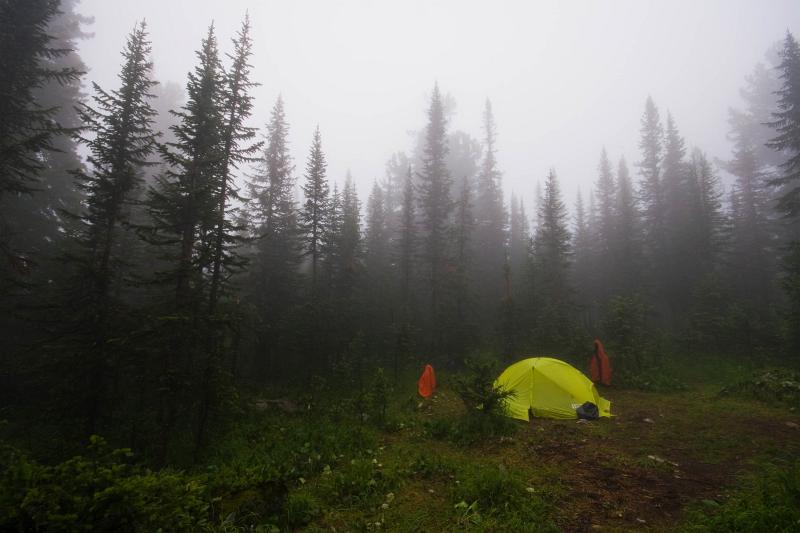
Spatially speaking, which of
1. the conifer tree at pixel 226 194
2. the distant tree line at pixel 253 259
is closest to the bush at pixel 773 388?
the distant tree line at pixel 253 259

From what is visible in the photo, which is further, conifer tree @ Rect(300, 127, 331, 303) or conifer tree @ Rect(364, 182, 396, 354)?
conifer tree @ Rect(364, 182, 396, 354)

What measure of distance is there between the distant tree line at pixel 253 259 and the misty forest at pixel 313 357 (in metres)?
0.15

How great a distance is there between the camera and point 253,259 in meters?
21.6

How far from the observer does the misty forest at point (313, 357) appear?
222 inches

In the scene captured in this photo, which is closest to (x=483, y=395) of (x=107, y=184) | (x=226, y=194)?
(x=226, y=194)

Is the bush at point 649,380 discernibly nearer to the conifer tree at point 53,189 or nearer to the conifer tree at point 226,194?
the conifer tree at point 226,194

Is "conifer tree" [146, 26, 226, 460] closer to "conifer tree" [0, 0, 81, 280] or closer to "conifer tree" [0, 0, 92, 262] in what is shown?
"conifer tree" [0, 0, 81, 280]

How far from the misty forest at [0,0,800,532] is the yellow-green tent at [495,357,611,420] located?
4.9 inches

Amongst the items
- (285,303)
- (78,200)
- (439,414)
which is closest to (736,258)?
(439,414)

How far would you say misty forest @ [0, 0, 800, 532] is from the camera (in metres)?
5.63

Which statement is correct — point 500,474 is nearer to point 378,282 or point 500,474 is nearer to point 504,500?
point 504,500

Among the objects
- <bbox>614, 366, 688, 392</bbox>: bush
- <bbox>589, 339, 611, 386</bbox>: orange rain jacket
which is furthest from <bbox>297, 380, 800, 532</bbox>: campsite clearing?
<bbox>589, 339, 611, 386</bbox>: orange rain jacket

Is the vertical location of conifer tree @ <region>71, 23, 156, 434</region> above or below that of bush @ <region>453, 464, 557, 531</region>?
above

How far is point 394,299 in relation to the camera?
1085 inches
